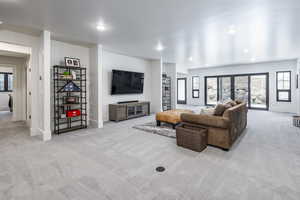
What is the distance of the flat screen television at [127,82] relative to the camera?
5.86m

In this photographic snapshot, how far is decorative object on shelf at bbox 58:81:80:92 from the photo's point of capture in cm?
423

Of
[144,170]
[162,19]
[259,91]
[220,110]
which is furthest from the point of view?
[259,91]

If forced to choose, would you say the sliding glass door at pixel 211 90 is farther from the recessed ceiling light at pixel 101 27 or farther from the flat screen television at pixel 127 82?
the recessed ceiling light at pixel 101 27

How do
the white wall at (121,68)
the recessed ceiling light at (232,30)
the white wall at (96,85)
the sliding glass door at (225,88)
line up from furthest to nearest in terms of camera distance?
1. the sliding glass door at (225,88)
2. the white wall at (121,68)
3. the white wall at (96,85)
4. the recessed ceiling light at (232,30)

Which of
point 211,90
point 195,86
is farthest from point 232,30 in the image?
→ point 195,86

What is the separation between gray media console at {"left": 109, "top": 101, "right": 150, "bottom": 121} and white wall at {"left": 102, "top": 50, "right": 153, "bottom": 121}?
350 millimetres

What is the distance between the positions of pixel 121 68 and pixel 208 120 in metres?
4.36

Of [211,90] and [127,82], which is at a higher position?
[127,82]

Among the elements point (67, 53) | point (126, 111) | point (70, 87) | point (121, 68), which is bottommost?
point (126, 111)

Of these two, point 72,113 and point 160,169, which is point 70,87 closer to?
point 72,113

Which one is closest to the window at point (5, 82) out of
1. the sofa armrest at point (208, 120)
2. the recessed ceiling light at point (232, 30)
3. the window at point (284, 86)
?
the sofa armrest at point (208, 120)

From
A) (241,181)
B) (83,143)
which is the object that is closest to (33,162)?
(83,143)

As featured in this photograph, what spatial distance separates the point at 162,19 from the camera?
10.0 ft

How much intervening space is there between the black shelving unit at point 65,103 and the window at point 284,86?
9.02 metres
